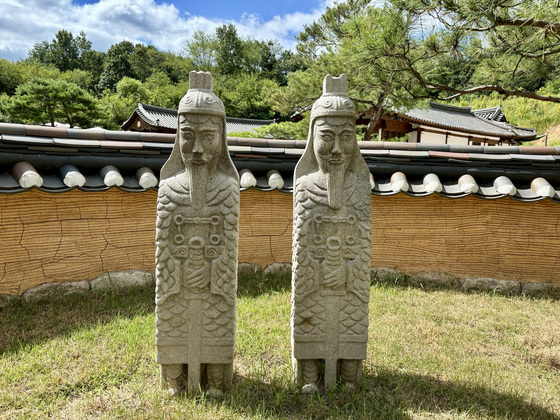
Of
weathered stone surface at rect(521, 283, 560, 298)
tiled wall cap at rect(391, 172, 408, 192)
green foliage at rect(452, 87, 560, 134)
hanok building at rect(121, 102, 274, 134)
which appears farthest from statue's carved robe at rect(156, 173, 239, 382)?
green foliage at rect(452, 87, 560, 134)

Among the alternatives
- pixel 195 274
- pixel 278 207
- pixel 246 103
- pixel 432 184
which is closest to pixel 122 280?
pixel 278 207

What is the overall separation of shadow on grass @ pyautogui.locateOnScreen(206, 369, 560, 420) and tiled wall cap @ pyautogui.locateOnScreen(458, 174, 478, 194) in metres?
2.69

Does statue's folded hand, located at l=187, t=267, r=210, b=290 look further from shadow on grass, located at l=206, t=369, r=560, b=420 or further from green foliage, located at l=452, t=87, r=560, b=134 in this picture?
green foliage, located at l=452, t=87, r=560, b=134

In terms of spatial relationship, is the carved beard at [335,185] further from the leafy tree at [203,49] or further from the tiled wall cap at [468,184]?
the leafy tree at [203,49]

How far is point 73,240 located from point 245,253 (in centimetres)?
222

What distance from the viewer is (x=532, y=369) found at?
3506mm

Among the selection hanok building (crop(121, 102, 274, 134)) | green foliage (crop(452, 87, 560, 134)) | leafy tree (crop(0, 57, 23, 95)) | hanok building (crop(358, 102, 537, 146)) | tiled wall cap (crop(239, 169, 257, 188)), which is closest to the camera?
tiled wall cap (crop(239, 169, 257, 188))

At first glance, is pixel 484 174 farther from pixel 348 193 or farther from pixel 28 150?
pixel 28 150

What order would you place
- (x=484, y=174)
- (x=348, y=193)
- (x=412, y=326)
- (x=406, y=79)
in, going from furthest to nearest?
1. (x=406, y=79)
2. (x=484, y=174)
3. (x=412, y=326)
4. (x=348, y=193)

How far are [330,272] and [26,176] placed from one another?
331 centimetres

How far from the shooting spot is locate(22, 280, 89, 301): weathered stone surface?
4.41 m

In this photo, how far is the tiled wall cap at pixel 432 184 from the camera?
5.10 m

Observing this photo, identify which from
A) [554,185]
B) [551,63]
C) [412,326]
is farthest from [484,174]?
[412,326]

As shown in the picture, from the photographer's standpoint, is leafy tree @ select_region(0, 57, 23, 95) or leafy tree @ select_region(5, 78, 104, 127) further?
leafy tree @ select_region(0, 57, 23, 95)
